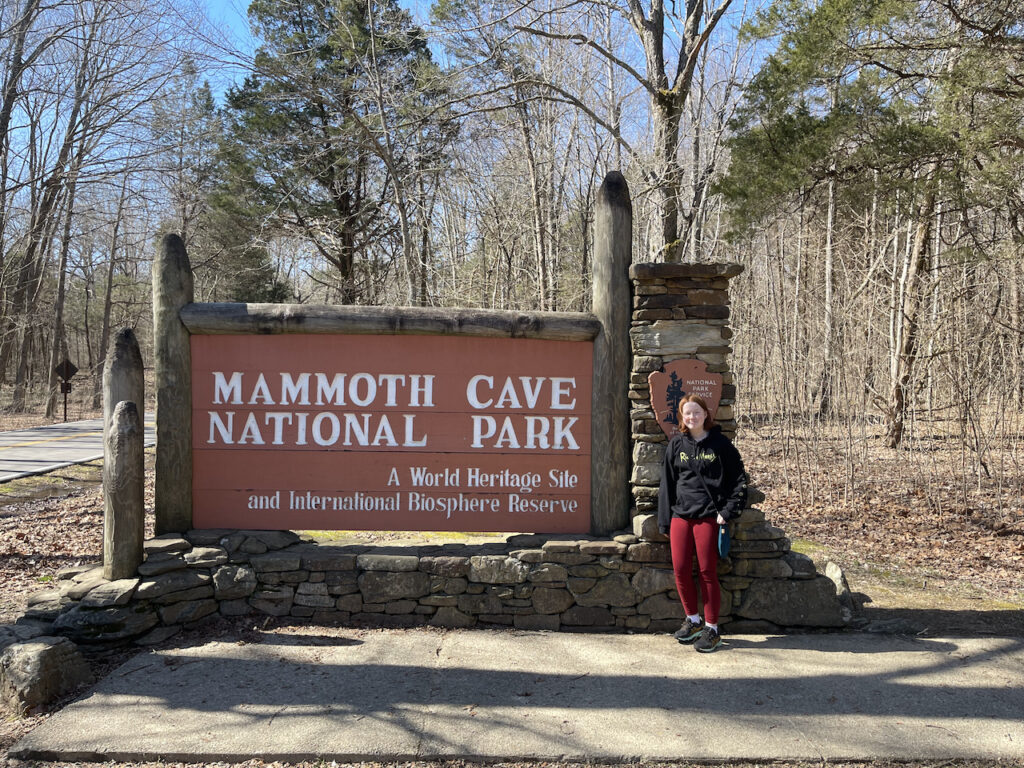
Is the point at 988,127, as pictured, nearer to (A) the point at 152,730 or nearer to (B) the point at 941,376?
(B) the point at 941,376

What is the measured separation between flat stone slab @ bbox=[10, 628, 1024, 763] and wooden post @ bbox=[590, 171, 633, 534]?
0.94 meters

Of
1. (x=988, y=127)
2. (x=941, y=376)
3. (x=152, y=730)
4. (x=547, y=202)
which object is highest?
(x=547, y=202)

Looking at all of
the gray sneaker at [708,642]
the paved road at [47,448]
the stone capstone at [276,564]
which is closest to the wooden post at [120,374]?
the stone capstone at [276,564]

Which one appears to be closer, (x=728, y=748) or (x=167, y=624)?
(x=728, y=748)

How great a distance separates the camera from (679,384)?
197 inches

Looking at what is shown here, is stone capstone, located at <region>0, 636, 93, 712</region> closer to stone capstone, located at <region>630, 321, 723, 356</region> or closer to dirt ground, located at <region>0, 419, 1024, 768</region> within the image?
dirt ground, located at <region>0, 419, 1024, 768</region>

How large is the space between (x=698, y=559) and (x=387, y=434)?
229 cm

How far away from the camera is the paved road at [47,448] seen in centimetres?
1137

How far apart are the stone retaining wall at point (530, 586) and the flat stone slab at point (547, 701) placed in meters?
0.14

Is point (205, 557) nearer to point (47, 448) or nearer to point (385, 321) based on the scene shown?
point (385, 321)

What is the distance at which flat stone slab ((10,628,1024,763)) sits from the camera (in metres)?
3.41

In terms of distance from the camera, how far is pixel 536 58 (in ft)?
52.5

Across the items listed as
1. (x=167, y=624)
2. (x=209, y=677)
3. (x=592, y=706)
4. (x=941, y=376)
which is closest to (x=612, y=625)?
(x=592, y=706)

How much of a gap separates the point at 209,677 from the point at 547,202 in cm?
1569
